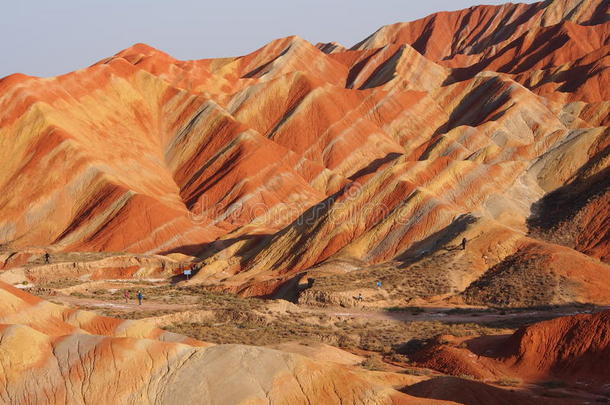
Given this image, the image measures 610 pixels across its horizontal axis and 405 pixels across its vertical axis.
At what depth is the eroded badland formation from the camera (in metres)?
22.6

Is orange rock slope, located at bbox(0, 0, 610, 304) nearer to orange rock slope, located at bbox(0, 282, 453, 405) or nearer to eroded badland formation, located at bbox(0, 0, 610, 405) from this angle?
eroded badland formation, located at bbox(0, 0, 610, 405)

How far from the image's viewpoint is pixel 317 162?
105750mm

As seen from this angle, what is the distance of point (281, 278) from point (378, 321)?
50.8ft

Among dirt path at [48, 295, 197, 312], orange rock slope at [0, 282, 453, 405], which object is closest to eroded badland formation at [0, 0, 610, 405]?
orange rock slope at [0, 282, 453, 405]

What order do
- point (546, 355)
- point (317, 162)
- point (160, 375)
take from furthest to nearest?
point (317, 162)
point (546, 355)
point (160, 375)

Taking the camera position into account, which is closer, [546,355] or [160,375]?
[160,375]

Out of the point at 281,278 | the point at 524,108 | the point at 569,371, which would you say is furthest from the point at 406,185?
the point at 524,108

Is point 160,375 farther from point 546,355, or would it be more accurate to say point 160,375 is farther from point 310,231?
point 310,231

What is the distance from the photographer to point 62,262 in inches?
2724

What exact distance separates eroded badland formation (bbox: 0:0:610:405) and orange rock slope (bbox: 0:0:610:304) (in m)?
0.30

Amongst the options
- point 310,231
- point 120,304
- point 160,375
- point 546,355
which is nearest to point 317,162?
point 310,231

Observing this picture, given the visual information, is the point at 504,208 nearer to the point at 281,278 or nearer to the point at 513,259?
the point at 513,259

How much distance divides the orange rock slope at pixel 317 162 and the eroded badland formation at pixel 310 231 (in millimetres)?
297

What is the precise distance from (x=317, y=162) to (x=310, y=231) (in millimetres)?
40448
